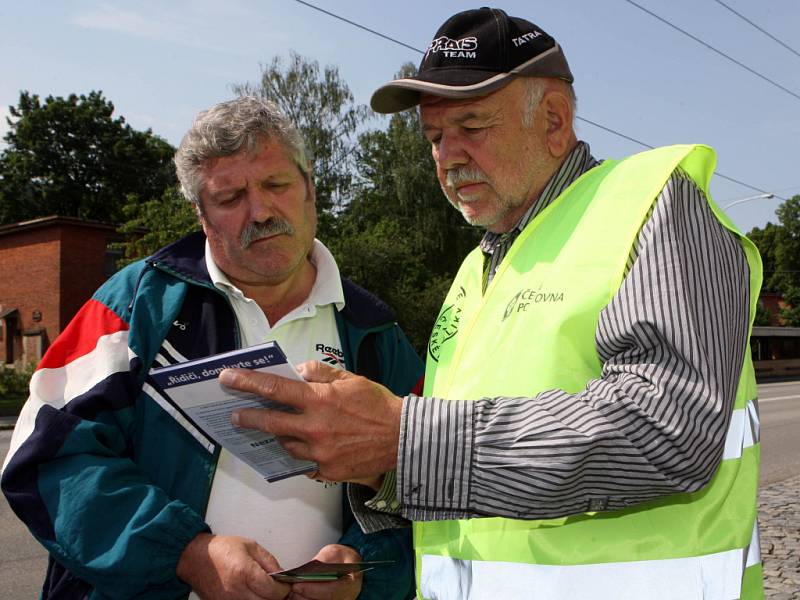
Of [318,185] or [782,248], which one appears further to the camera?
[782,248]

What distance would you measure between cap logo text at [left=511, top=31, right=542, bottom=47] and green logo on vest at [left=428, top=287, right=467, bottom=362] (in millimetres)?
662

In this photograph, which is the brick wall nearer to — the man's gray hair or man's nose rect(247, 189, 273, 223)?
the man's gray hair

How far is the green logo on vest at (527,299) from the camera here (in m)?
1.55

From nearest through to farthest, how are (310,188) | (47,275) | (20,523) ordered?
(310,188) → (20,523) → (47,275)

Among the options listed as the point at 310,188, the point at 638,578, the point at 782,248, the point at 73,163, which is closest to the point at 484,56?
the point at 310,188

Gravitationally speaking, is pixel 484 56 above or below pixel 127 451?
above

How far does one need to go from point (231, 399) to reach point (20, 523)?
6.58 meters

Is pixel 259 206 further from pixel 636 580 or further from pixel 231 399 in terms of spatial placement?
pixel 636 580

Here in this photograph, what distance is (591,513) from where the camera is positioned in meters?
1.50

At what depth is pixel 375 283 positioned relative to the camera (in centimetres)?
2645

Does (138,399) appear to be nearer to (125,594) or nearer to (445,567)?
(125,594)

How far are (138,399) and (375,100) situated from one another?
1.10 metres

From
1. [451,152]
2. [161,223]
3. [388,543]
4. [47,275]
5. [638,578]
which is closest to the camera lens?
[638,578]

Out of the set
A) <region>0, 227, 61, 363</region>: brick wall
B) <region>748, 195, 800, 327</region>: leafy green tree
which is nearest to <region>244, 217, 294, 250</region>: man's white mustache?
<region>0, 227, 61, 363</region>: brick wall
